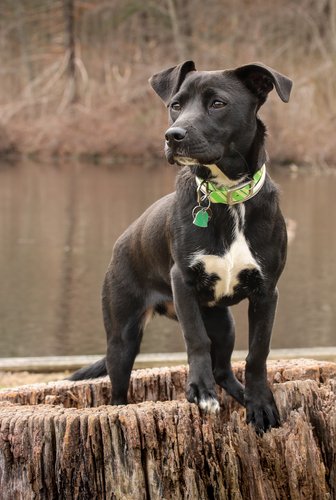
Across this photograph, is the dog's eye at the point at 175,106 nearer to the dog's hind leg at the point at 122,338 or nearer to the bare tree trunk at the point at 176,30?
the dog's hind leg at the point at 122,338

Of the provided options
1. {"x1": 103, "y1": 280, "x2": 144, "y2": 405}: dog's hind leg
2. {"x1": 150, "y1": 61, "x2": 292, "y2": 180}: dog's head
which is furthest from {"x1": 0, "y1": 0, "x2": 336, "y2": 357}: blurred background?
{"x1": 150, "y1": 61, "x2": 292, "y2": 180}: dog's head

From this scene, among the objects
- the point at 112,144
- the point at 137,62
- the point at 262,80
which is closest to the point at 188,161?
the point at 262,80

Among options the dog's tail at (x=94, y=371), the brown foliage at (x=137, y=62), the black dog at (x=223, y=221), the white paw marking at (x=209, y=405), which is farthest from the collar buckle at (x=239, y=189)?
the brown foliage at (x=137, y=62)

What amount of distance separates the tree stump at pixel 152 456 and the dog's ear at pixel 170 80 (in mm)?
1239

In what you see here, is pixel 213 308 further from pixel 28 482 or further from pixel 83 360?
pixel 83 360

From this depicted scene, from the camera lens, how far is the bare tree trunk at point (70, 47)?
104ft

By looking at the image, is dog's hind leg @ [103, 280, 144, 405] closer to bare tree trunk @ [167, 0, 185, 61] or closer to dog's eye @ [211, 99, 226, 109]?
dog's eye @ [211, 99, 226, 109]

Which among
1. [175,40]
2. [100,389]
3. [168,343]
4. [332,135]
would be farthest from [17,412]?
[175,40]

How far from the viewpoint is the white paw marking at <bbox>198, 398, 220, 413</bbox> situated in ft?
11.5

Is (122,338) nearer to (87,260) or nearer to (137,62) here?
(87,260)

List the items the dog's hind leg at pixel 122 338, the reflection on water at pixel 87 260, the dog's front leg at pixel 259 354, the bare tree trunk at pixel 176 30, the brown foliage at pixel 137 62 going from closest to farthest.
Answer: the dog's front leg at pixel 259 354 → the dog's hind leg at pixel 122 338 → the reflection on water at pixel 87 260 → the brown foliage at pixel 137 62 → the bare tree trunk at pixel 176 30

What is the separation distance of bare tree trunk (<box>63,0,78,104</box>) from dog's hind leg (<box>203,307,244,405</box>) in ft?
91.1

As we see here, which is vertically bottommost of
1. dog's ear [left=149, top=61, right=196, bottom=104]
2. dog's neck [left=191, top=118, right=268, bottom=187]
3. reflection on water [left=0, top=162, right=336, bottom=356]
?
reflection on water [left=0, top=162, right=336, bottom=356]

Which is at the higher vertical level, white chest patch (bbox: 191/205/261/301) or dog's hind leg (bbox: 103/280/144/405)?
white chest patch (bbox: 191/205/261/301)
